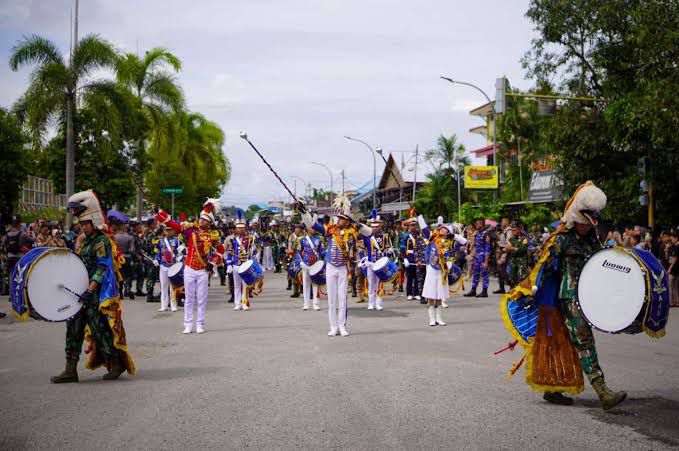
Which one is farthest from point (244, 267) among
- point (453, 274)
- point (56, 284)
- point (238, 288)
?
point (56, 284)

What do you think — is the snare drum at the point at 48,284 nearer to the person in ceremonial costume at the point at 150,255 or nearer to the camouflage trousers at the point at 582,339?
the camouflage trousers at the point at 582,339

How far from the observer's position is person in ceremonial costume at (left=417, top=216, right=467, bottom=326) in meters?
13.5

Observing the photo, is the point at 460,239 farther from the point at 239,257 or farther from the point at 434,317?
the point at 239,257

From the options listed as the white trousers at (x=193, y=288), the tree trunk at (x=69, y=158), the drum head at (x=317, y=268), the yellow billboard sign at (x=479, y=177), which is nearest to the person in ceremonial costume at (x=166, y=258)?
the drum head at (x=317, y=268)

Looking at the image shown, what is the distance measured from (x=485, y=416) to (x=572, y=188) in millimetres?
21346

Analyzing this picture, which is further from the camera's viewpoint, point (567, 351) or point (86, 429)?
point (567, 351)

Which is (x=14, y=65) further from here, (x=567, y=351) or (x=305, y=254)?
(x=567, y=351)

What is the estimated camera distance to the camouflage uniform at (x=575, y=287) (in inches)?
268

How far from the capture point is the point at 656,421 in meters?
Result: 6.35

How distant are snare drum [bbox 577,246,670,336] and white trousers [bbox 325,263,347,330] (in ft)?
18.3

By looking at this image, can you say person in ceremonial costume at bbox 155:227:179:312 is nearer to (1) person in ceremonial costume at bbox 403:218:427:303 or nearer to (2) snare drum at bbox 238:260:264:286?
(2) snare drum at bbox 238:260:264:286

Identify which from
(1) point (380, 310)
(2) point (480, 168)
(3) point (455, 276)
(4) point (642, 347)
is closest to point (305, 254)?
(1) point (380, 310)

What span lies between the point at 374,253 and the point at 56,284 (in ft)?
33.1

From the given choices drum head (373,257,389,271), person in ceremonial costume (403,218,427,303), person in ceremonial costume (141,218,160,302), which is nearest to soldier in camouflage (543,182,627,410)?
drum head (373,257,389,271)
